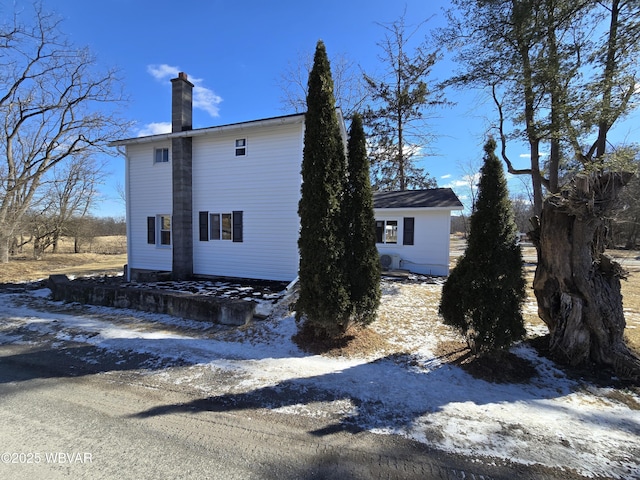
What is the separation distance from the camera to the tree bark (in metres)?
3.80

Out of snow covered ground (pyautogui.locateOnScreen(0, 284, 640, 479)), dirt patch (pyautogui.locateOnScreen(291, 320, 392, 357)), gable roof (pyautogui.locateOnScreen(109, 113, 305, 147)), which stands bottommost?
snow covered ground (pyautogui.locateOnScreen(0, 284, 640, 479))

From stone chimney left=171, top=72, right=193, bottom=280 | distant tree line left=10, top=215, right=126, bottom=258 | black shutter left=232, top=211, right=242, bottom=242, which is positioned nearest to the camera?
black shutter left=232, top=211, right=242, bottom=242

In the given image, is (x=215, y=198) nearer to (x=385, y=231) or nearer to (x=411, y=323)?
(x=385, y=231)

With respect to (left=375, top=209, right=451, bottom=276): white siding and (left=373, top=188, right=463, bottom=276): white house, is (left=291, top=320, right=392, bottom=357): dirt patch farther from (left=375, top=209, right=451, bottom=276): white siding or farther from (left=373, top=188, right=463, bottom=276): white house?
(left=375, top=209, right=451, bottom=276): white siding

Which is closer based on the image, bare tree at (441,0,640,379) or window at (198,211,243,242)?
bare tree at (441,0,640,379)

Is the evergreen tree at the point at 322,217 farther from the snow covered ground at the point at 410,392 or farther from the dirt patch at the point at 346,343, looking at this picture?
the snow covered ground at the point at 410,392

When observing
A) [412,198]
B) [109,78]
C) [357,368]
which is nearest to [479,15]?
[412,198]

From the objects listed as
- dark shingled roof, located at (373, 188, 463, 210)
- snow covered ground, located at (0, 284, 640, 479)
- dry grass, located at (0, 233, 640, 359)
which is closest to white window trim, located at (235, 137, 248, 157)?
dark shingled roof, located at (373, 188, 463, 210)

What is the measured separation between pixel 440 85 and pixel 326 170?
950 centimetres

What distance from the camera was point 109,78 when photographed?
16.2 meters

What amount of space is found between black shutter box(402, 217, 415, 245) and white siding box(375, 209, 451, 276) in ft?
0.43

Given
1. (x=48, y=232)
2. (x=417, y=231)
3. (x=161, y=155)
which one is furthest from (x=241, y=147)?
(x=48, y=232)

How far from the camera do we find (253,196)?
963 centimetres

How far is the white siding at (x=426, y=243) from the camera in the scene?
12.2 m
